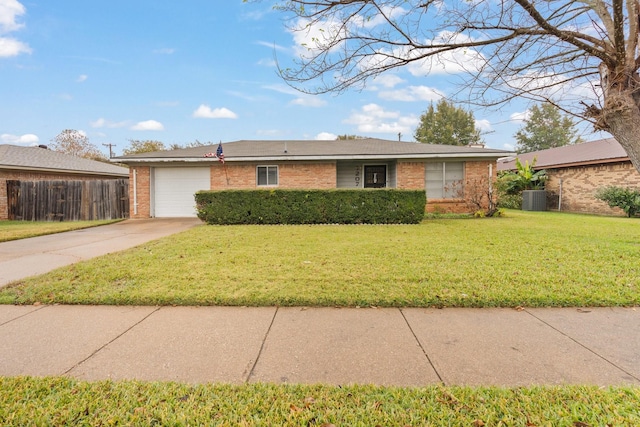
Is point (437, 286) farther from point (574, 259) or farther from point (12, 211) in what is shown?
point (12, 211)

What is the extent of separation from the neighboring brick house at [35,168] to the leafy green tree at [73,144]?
20.8 meters

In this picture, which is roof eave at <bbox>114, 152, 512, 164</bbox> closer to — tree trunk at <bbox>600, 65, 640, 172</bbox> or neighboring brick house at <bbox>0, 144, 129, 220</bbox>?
neighboring brick house at <bbox>0, 144, 129, 220</bbox>

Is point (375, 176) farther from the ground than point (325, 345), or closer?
farther from the ground

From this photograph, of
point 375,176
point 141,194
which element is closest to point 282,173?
point 375,176

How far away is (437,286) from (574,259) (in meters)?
3.26

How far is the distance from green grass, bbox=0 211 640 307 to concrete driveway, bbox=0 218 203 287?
65cm

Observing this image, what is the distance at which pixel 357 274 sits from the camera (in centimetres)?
461

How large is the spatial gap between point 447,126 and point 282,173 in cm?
3561

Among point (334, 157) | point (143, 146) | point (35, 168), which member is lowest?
point (35, 168)

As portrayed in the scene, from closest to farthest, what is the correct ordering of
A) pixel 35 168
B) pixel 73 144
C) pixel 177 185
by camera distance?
pixel 177 185
pixel 35 168
pixel 73 144

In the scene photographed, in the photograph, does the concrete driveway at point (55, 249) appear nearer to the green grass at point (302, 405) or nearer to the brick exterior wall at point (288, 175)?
the green grass at point (302, 405)

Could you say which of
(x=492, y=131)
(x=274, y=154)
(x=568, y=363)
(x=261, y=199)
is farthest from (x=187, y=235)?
(x=568, y=363)

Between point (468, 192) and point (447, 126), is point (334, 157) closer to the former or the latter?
point (468, 192)

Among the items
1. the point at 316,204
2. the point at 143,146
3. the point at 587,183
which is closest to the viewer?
the point at 316,204
